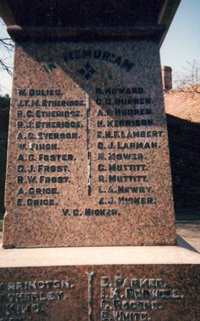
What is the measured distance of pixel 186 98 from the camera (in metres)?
24.2

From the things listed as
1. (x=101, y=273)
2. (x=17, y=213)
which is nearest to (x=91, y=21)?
(x=17, y=213)

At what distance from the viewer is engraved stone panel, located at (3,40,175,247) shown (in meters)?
2.91

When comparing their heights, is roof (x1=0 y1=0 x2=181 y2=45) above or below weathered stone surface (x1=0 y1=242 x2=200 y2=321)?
above

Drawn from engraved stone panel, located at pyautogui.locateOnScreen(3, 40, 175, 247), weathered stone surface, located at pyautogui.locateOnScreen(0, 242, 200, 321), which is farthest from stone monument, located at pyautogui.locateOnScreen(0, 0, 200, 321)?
weathered stone surface, located at pyautogui.locateOnScreen(0, 242, 200, 321)

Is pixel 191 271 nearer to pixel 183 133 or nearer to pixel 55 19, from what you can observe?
pixel 55 19

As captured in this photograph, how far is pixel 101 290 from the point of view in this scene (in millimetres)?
2408

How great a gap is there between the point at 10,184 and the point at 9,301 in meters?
0.94

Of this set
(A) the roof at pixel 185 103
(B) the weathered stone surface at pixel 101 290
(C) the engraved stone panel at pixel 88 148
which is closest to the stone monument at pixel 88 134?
(C) the engraved stone panel at pixel 88 148

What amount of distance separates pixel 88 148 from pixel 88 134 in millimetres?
122

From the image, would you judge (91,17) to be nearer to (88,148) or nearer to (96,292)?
(88,148)

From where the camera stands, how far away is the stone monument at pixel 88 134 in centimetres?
290

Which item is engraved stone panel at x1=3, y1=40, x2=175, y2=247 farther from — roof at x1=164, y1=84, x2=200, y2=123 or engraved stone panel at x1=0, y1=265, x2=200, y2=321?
roof at x1=164, y1=84, x2=200, y2=123

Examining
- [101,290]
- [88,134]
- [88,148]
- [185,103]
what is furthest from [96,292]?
[185,103]

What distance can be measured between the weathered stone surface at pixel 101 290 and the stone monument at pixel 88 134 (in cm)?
17
